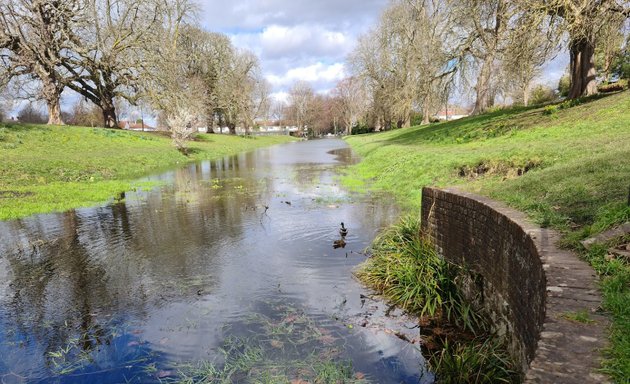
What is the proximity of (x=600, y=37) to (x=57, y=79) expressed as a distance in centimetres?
3386

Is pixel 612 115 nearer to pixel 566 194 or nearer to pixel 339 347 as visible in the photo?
pixel 566 194

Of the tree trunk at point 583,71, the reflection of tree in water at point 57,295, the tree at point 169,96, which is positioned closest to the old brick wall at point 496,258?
the reflection of tree in water at point 57,295

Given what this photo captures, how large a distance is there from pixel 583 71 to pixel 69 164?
74.0 ft

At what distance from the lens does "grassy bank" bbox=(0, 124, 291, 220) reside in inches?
510

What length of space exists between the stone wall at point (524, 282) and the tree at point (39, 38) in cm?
3017

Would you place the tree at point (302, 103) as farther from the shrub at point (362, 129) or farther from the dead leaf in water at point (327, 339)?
the dead leaf in water at point (327, 339)

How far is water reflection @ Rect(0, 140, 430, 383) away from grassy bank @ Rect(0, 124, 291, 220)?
6.83 feet

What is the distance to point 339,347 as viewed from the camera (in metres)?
4.70

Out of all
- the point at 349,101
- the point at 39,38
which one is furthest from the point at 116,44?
the point at 349,101

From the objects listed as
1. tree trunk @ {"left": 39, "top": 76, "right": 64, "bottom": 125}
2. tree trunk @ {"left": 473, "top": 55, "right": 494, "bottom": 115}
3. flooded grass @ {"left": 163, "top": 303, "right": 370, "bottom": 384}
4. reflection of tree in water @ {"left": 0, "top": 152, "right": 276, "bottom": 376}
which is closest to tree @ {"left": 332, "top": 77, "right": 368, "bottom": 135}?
tree trunk @ {"left": 473, "top": 55, "right": 494, "bottom": 115}

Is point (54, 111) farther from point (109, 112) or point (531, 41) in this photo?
point (531, 41)

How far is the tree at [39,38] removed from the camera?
26.0 m

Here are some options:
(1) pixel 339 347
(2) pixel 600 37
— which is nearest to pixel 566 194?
(1) pixel 339 347

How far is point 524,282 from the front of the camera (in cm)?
398
